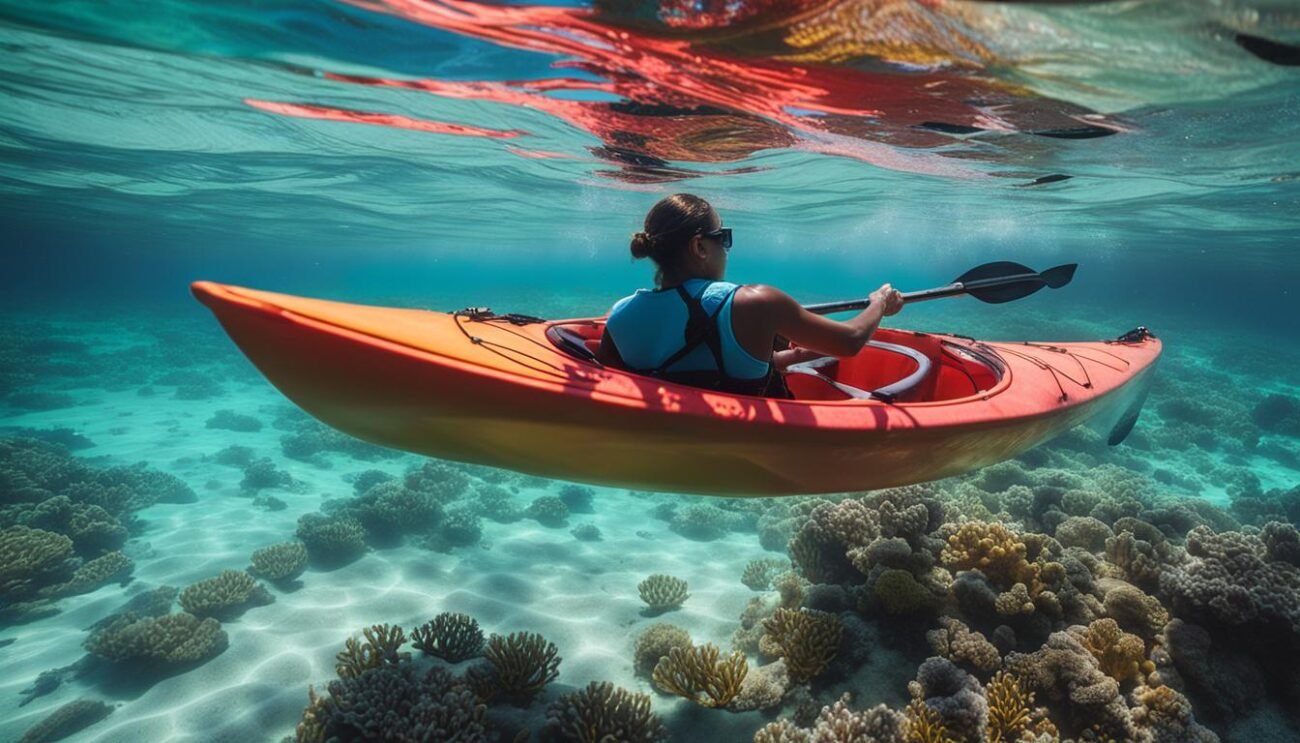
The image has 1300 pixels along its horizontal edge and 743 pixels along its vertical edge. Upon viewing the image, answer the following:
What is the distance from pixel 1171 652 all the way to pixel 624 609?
18.0ft

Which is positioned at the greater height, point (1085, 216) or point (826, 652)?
point (1085, 216)

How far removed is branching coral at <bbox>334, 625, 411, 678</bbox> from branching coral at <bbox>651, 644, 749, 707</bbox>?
255 cm

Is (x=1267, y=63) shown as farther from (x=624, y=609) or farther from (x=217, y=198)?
(x=217, y=198)

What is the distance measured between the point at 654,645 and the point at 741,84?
26.2 feet

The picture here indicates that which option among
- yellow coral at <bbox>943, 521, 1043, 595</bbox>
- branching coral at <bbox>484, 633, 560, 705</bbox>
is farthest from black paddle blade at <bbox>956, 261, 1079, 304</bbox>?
branching coral at <bbox>484, 633, 560, 705</bbox>

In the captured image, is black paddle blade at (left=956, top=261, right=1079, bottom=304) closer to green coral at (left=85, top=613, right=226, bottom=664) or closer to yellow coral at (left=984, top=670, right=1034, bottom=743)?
yellow coral at (left=984, top=670, right=1034, bottom=743)

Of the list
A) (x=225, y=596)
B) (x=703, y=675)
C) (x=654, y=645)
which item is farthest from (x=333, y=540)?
(x=703, y=675)

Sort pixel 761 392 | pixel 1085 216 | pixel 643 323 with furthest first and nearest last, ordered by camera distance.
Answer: pixel 1085 216 < pixel 761 392 < pixel 643 323

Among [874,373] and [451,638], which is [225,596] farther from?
[874,373]

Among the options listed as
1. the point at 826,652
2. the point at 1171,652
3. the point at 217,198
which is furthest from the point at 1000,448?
the point at 217,198

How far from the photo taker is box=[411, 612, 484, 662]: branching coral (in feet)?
18.3

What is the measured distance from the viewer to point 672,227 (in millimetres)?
3318

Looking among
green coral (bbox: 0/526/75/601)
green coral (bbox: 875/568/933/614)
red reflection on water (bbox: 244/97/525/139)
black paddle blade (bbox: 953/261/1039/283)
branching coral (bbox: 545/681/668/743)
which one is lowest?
green coral (bbox: 0/526/75/601)

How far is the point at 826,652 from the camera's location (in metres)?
4.66
